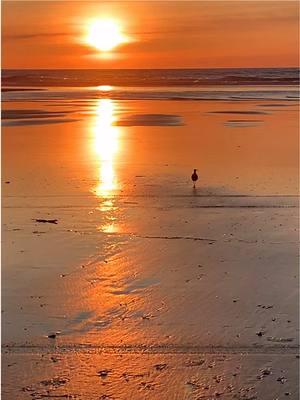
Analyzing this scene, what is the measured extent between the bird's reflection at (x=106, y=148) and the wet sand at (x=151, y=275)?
0.31ft

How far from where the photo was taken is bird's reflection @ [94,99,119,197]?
13.2 m

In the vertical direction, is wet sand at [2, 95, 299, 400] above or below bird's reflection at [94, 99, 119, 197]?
below

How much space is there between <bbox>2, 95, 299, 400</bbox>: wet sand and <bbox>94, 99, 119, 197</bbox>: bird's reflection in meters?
0.09

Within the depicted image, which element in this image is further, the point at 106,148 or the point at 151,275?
the point at 106,148

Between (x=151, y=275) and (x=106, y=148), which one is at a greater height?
(x=106, y=148)

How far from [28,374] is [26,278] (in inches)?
94.2

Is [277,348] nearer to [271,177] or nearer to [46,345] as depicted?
[46,345]

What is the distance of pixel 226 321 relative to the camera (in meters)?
6.95

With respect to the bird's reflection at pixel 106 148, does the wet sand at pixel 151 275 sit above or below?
below

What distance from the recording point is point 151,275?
325 inches

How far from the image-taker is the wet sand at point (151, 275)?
595cm

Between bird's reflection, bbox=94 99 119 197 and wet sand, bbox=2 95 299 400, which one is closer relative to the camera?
wet sand, bbox=2 95 299 400

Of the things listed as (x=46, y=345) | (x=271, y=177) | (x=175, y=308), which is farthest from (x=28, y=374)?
(x=271, y=177)

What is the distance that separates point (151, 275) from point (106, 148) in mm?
10271
